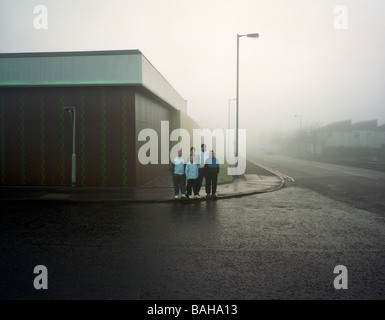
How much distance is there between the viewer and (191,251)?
18.7ft

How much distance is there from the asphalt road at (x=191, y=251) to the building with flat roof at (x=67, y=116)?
4.44 meters

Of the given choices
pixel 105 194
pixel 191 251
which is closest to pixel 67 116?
pixel 105 194

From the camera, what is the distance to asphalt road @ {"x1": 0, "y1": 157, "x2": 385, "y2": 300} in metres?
4.16

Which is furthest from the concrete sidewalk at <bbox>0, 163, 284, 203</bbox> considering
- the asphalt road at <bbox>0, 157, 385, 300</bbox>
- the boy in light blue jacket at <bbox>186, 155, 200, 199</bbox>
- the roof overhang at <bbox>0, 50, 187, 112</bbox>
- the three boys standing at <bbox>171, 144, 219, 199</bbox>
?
the roof overhang at <bbox>0, 50, 187, 112</bbox>

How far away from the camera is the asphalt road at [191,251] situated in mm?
4156

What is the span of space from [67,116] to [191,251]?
10747 millimetres

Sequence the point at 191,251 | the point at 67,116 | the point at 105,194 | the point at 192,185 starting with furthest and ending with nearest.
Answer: the point at 67,116, the point at 105,194, the point at 192,185, the point at 191,251

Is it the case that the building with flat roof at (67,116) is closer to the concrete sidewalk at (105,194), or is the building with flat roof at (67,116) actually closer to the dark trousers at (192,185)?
the concrete sidewalk at (105,194)

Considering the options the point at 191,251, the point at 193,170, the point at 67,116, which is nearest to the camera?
the point at 191,251

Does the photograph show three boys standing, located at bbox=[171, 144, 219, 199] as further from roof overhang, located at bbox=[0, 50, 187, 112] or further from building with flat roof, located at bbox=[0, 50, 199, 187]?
roof overhang, located at bbox=[0, 50, 187, 112]

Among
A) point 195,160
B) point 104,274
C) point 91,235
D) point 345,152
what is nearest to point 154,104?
point 195,160

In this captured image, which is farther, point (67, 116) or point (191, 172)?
point (67, 116)

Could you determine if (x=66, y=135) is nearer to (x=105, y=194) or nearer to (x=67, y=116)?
(x=67, y=116)

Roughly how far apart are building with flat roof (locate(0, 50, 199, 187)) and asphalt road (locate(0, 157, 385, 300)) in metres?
4.44
